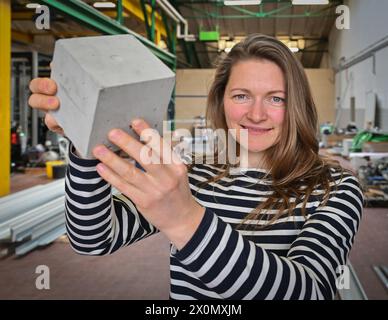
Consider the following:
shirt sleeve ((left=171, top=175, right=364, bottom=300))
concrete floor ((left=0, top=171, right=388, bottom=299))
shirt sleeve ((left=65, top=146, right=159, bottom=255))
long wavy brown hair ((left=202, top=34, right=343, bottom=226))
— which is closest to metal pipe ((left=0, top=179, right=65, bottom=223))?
concrete floor ((left=0, top=171, right=388, bottom=299))

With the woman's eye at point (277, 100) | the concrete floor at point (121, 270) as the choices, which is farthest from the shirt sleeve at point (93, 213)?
the concrete floor at point (121, 270)

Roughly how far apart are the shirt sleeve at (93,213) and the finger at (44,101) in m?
0.06

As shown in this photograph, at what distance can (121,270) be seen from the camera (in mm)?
1562

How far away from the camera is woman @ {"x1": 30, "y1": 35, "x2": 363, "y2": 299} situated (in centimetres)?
31

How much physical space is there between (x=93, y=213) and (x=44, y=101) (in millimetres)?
153

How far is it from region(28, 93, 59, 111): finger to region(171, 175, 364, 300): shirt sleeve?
17 cm

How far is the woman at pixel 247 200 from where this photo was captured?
0.31m

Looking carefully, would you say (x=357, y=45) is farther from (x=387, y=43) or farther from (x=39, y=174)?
(x=39, y=174)

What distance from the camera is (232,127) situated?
1.90 ft

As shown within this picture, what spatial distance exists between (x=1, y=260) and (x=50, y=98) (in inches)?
63.7

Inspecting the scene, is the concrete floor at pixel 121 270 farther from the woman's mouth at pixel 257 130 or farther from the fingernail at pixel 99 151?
the fingernail at pixel 99 151

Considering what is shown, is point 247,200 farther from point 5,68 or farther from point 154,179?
point 5,68

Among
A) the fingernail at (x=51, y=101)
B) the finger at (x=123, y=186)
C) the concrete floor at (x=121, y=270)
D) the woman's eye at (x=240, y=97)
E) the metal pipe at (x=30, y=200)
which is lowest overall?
the concrete floor at (x=121, y=270)

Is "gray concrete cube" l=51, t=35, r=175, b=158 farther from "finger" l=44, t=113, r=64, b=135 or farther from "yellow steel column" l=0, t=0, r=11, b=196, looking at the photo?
"yellow steel column" l=0, t=0, r=11, b=196
